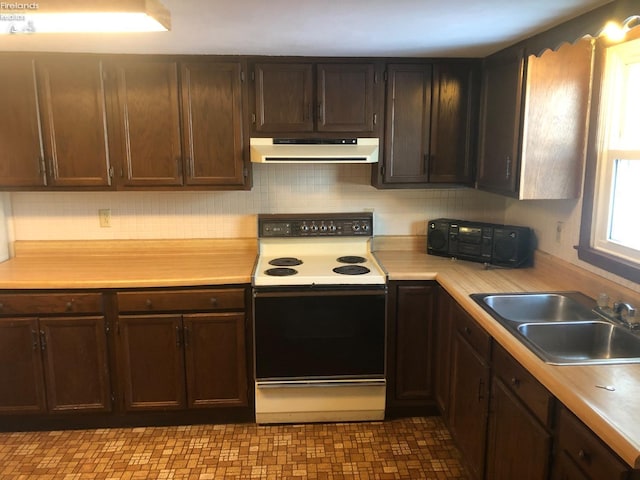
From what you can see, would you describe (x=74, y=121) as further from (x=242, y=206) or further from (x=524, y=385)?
(x=524, y=385)

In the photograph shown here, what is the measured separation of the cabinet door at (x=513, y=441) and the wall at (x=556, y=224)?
78 cm

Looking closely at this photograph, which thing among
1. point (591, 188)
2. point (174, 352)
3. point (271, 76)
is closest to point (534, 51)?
point (591, 188)

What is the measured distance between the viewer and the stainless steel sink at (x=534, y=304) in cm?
234

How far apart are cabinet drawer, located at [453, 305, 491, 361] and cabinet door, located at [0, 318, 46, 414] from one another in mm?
2266

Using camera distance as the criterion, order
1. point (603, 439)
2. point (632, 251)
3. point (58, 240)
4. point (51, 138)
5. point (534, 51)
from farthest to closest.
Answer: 1. point (58, 240)
2. point (51, 138)
3. point (534, 51)
4. point (632, 251)
5. point (603, 439)

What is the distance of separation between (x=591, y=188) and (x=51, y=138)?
290cm

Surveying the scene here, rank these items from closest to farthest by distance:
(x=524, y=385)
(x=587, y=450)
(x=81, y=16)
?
(x=587, y=450), (x=81, y=16), (x=524, y=385)

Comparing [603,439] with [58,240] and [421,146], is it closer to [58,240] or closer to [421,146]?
[421,146]

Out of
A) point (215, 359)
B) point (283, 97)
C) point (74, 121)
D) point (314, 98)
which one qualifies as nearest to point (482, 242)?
point (314, 98)

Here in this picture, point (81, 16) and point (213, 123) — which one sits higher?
point (81, 16)

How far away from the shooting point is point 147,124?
2953 mm

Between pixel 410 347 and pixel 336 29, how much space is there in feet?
5.85

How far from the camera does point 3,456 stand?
2738mm

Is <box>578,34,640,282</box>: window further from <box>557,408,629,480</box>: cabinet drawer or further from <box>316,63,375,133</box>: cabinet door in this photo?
<box>316,63,375,133</box>: cabinet door
